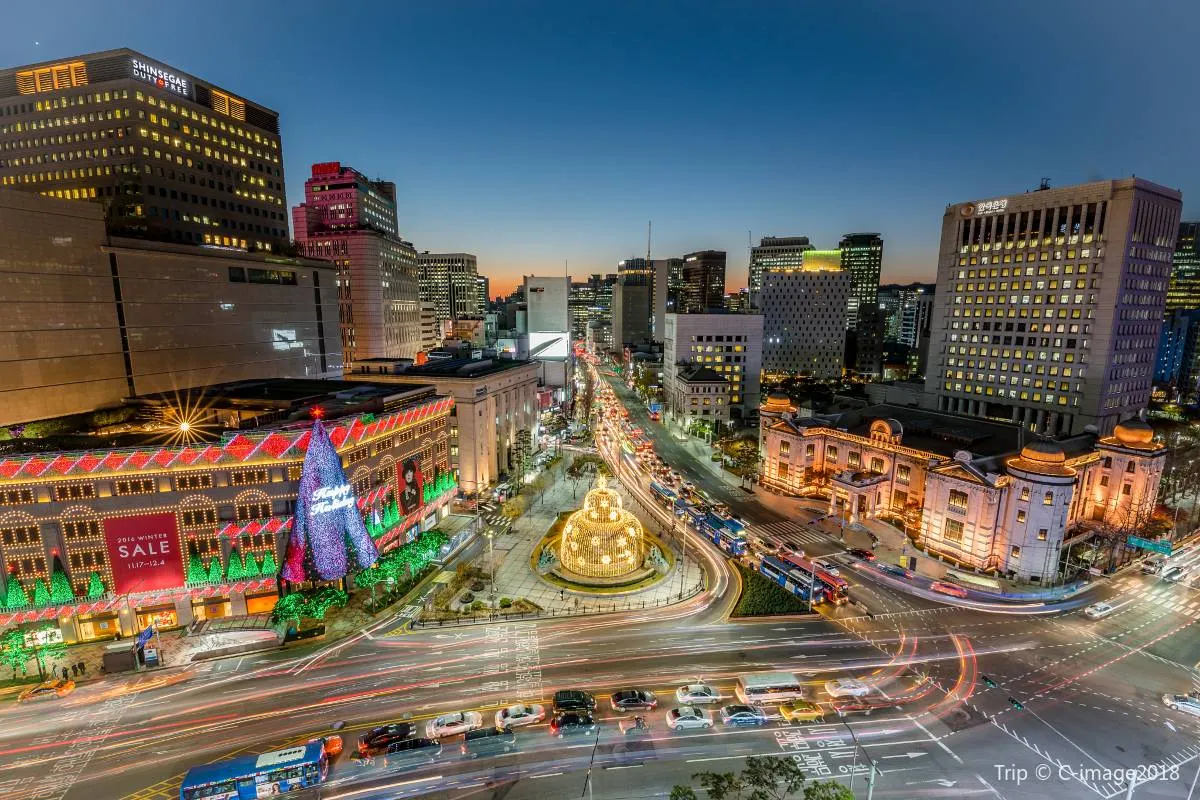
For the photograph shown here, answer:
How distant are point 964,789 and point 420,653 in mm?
40481

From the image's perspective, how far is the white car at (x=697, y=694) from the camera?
1574 inches

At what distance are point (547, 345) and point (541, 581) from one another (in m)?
98.1

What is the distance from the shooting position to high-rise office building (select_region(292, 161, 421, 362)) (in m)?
134

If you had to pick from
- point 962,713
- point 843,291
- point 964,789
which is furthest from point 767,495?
point 843,291

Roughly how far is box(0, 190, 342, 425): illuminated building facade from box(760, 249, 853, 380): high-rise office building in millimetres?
141860

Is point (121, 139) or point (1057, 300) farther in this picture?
point (1057, 300)

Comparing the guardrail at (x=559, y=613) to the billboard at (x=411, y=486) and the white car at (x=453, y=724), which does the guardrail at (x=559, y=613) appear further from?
the billboard at (x=411, y=486)

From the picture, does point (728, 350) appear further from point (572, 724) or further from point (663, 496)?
point (572, 724)

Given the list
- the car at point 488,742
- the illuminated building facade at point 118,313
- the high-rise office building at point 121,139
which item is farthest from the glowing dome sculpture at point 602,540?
the high-rise office building at point 121,139

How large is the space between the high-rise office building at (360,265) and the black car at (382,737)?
355 feet

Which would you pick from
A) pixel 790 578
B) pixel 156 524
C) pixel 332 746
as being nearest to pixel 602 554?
pixel 790 578

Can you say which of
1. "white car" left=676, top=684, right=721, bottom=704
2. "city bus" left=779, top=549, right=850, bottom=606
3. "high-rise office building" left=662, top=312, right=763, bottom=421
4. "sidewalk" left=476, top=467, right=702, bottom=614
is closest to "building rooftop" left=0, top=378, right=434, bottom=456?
"sidewalk" left=476, top=467, right=702, bottom=614

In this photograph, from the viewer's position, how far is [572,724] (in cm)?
3762

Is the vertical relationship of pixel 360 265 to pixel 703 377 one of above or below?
above
